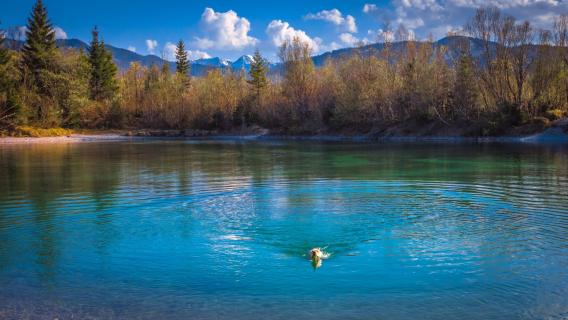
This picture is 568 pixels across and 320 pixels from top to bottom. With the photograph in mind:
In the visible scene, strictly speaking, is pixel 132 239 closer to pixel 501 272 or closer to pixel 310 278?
pixel 310 278

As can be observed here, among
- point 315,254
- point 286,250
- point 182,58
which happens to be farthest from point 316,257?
point 182,58

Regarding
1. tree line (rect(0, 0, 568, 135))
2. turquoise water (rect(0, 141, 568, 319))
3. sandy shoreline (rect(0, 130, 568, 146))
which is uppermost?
tree line (rect(0, 0, 568, 135))

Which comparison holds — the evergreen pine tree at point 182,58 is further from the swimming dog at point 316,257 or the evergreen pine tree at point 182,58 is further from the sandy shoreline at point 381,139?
the swimming dog at point 316,257

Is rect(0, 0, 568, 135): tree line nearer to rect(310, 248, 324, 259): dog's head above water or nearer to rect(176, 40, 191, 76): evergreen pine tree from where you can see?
rect(176, 40, 191, 76): evergreen pine tree

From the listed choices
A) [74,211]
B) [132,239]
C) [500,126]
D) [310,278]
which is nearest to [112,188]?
[74,211]

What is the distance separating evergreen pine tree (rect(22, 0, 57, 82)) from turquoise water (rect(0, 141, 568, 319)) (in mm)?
77057

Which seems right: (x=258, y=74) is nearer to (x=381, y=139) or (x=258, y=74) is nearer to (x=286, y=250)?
(x=381, y=139)

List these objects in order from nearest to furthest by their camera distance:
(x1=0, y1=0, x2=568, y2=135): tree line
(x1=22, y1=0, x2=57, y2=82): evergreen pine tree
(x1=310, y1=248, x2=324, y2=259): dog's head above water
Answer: (x1=310, y1=248, x2=324, y2=259): dog's head above water, (x1=0, y1=0, x2=568, y2=135): tree line, (x1=22, y1=0, x2=57, y2=82): evergreen pine tree

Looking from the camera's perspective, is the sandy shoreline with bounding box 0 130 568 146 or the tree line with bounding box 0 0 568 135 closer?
the sandy shoreline with bounding box 0 130 568 146

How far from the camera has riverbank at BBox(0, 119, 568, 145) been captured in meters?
61.0

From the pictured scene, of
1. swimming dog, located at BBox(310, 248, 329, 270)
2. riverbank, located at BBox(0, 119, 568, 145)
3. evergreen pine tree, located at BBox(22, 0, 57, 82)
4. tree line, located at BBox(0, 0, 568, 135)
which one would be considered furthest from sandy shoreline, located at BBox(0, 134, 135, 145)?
swimming dog, located at BBox(310, 248, 329, 270)

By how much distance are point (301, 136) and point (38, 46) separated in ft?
162

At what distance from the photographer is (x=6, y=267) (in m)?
11.2

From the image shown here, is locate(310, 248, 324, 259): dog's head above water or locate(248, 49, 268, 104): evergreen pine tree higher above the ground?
locate(248, 49, 268, 104): evergreen pine tree
